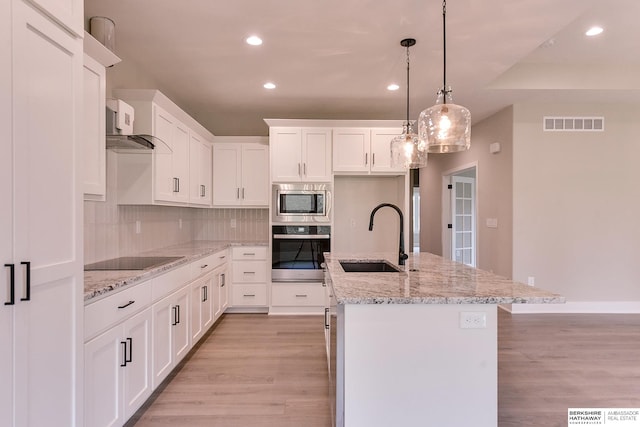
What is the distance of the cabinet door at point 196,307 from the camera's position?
2.93 metres

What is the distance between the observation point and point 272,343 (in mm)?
3295

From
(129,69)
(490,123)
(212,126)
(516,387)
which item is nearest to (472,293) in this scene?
(516,387)

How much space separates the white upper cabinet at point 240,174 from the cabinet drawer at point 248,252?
59 cm

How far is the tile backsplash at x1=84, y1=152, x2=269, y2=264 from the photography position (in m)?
2.50

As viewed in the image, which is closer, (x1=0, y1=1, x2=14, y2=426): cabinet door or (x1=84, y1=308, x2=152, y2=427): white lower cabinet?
(x1=0, y1=1, x2=14, y2=426): cabinet door

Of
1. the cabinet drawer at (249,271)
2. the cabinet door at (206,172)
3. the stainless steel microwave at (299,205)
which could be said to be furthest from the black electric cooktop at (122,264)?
the stainless steel microwave at (299,205)

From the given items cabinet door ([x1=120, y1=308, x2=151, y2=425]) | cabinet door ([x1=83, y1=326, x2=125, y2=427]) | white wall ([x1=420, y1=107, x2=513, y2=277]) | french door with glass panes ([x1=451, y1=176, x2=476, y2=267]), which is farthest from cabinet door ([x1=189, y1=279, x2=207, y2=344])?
french door with glass panes ([x1=451, y1=176, x2=476, y2=267])

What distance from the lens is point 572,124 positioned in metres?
4.25

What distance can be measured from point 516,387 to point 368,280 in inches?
61.9

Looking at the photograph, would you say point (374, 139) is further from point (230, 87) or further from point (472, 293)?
point (472, 293)

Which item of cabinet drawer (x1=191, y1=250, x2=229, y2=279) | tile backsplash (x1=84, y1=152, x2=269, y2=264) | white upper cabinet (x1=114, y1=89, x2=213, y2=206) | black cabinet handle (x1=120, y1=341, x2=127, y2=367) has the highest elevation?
white upper cabinet (x1=114, y1=89, x2=213, y2=206)

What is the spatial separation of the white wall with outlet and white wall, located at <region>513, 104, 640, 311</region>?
1581 mm

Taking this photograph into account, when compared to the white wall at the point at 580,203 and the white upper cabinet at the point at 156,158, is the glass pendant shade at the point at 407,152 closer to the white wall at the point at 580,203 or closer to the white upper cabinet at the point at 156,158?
the white upper cabinet at the point at 156,158

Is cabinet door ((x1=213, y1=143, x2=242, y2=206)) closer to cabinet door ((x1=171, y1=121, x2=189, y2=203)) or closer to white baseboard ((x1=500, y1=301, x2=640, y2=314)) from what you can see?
cabinet door ((x1=171, y1=121, x2=189, y2=203))
